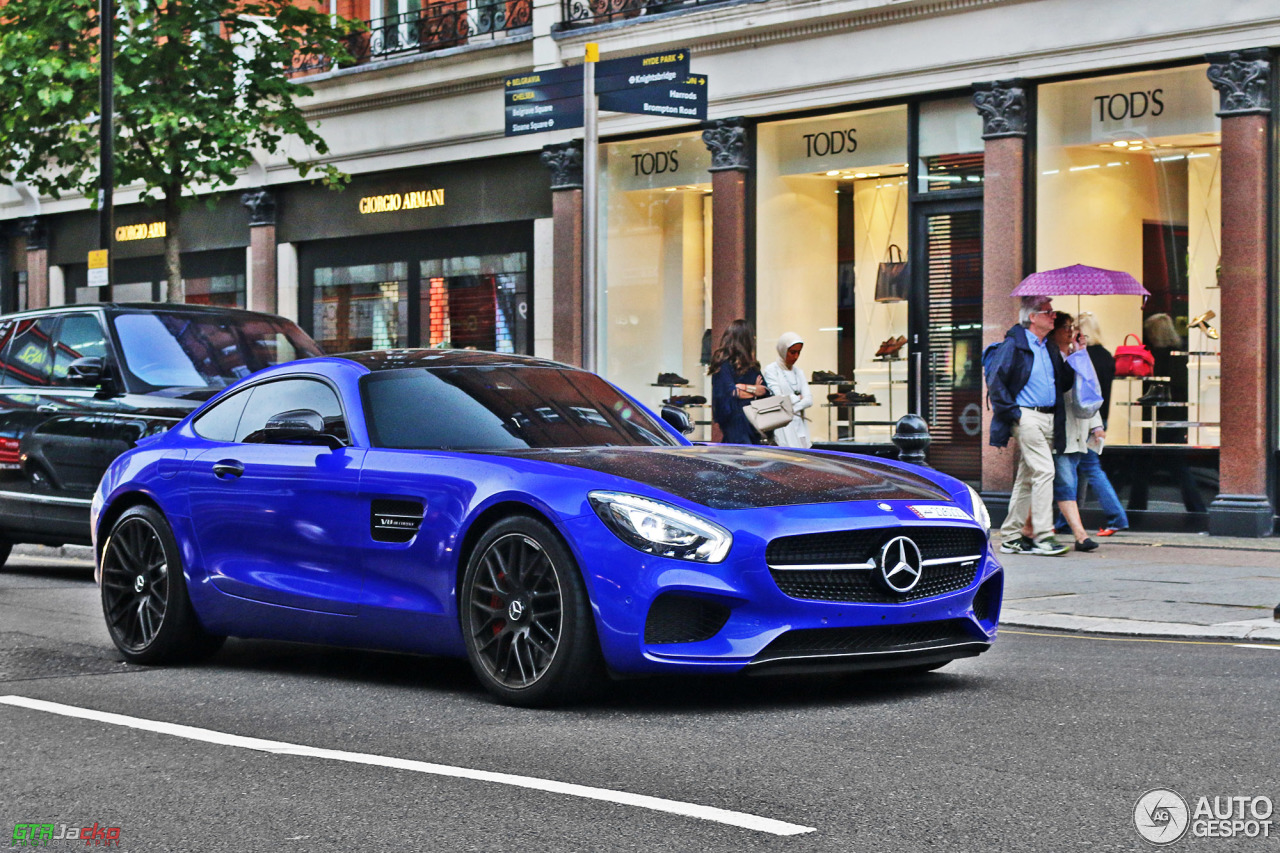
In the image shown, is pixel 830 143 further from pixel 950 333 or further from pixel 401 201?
pixel 401 201

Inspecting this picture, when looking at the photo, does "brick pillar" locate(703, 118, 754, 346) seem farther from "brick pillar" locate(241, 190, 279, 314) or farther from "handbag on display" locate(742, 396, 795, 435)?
"brick pillar" locate(241, 190, 279, 314)

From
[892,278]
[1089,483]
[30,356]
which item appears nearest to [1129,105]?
[892,278]

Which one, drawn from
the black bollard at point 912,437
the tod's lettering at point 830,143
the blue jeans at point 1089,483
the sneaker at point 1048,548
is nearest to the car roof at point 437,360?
the black bollard at point 912,437

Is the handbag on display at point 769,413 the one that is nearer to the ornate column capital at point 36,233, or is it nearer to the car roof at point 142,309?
the car roof at point 142,309

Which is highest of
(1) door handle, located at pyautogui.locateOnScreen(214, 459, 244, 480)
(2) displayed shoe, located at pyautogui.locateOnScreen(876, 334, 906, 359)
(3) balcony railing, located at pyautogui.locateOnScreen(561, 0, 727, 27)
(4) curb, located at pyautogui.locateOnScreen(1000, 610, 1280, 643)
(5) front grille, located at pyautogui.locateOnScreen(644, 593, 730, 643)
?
(3) balcony railing, located at pyautogui.locateOnScreen(561, 0, 727, 27)

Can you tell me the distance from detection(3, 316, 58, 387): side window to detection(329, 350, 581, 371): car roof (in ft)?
19.5

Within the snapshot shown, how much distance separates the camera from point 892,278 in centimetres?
1850

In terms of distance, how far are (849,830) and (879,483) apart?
2485 mm

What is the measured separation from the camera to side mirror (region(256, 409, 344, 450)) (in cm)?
746

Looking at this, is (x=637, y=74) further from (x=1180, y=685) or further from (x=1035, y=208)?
(x=1180, y=685)

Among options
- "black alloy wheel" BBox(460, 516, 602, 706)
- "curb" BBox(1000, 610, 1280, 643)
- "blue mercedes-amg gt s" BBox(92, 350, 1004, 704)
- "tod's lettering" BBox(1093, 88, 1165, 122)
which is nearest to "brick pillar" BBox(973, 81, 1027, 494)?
"tod's lettering" BBox(1093, 88, 1165, 122)

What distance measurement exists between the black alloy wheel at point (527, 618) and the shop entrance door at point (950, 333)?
11.6 metres

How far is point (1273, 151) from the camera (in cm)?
1562

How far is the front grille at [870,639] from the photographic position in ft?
20.9
